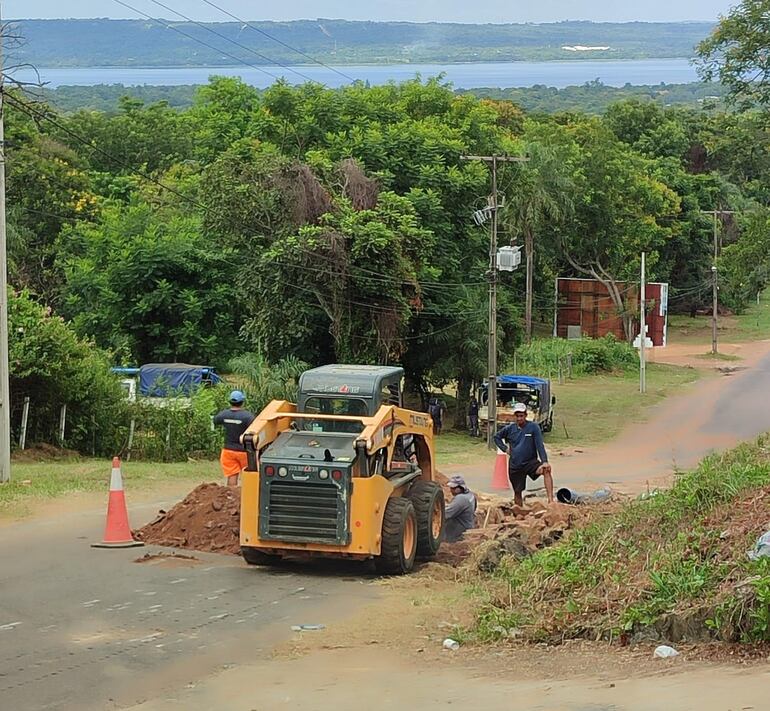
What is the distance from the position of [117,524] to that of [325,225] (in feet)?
81.9

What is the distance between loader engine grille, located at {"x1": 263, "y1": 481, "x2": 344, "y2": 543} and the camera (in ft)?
44.3

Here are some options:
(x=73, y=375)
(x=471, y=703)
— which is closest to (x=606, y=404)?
Answer: (x=73, y=375)

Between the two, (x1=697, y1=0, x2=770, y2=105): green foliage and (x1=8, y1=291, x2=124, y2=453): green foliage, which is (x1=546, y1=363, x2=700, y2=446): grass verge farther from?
(x1=8, y1=291, x2=124, y2=453): green foliage

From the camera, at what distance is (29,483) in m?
19.9

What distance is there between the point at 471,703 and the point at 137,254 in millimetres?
39883

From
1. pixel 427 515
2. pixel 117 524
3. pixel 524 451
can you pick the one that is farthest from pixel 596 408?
pixel 117 524

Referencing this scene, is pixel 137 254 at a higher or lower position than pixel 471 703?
higher

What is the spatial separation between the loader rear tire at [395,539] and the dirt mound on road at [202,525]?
2.07 m

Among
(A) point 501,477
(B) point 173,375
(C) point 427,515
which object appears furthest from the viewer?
(B) point 173,375

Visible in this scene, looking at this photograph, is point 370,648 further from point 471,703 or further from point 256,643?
point 471,703

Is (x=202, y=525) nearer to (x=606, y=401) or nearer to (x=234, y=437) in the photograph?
(x=234, y=437)

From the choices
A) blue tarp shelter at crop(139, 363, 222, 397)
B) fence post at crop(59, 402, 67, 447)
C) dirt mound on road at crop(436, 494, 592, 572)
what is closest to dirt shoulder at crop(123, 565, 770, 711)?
dirt mound on road at crop(436, 494, 592, 572)

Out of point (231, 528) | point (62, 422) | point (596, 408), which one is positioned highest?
point (231, 528)

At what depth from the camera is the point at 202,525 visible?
15.5 metres
